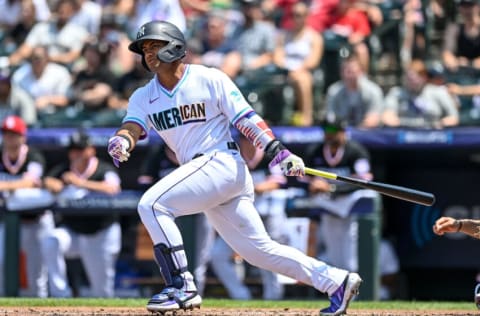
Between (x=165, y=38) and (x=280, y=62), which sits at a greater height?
(x=280, y=62)

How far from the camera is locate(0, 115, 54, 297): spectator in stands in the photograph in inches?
422

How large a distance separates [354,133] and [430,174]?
1.27 m

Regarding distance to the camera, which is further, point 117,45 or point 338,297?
point 117,45

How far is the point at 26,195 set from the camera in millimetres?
10766

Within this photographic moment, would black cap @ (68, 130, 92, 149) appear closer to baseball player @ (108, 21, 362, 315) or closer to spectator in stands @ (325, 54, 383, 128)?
spectator in stands @ (325, 54, 383, 128)

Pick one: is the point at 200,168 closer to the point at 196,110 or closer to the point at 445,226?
the point at 196,110

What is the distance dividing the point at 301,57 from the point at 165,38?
5623 millimetres

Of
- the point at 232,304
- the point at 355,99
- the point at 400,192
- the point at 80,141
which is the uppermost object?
the point at 355,99

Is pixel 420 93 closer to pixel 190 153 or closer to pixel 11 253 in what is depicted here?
pixel 11 253

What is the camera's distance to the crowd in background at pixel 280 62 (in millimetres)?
11305

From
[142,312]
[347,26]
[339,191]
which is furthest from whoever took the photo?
[347,26]

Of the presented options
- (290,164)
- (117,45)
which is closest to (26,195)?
(117,45)

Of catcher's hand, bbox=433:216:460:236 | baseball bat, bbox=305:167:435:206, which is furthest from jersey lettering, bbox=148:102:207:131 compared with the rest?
catcher's hand, bbox=433:216:460:236

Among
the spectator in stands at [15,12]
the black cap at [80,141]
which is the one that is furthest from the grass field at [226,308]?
the spectator in stands at [15,12]
